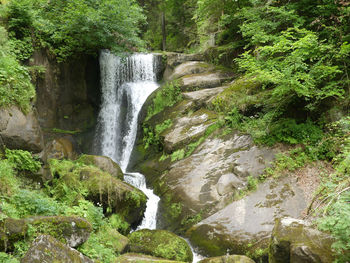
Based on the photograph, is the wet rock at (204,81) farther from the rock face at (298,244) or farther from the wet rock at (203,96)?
the rock face at (298,244)

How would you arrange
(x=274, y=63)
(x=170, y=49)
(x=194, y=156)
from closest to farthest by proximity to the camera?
(x=274, y=63)
(x=194, y=156)
(x=170, y=49)

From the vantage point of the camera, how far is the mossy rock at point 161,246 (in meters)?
6.76

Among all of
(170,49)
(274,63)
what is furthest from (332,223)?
(170,49)

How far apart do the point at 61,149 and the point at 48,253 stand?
32.9 ft

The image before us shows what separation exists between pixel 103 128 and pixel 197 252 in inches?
395

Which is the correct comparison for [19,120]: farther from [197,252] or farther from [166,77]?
[166,77]

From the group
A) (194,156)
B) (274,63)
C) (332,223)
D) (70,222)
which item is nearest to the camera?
(332,223)

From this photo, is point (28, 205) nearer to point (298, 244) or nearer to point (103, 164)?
point (103, 164)

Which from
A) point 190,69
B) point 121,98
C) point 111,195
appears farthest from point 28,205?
point 190,69

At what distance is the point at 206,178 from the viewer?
922cm

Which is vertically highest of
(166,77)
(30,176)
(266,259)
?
(166,77)

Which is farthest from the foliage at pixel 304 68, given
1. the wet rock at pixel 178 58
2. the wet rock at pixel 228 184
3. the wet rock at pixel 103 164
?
the wet rock at pixel 178 58

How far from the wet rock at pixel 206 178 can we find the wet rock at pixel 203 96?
2.33 meters

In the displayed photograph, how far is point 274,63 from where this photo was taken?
834cm
